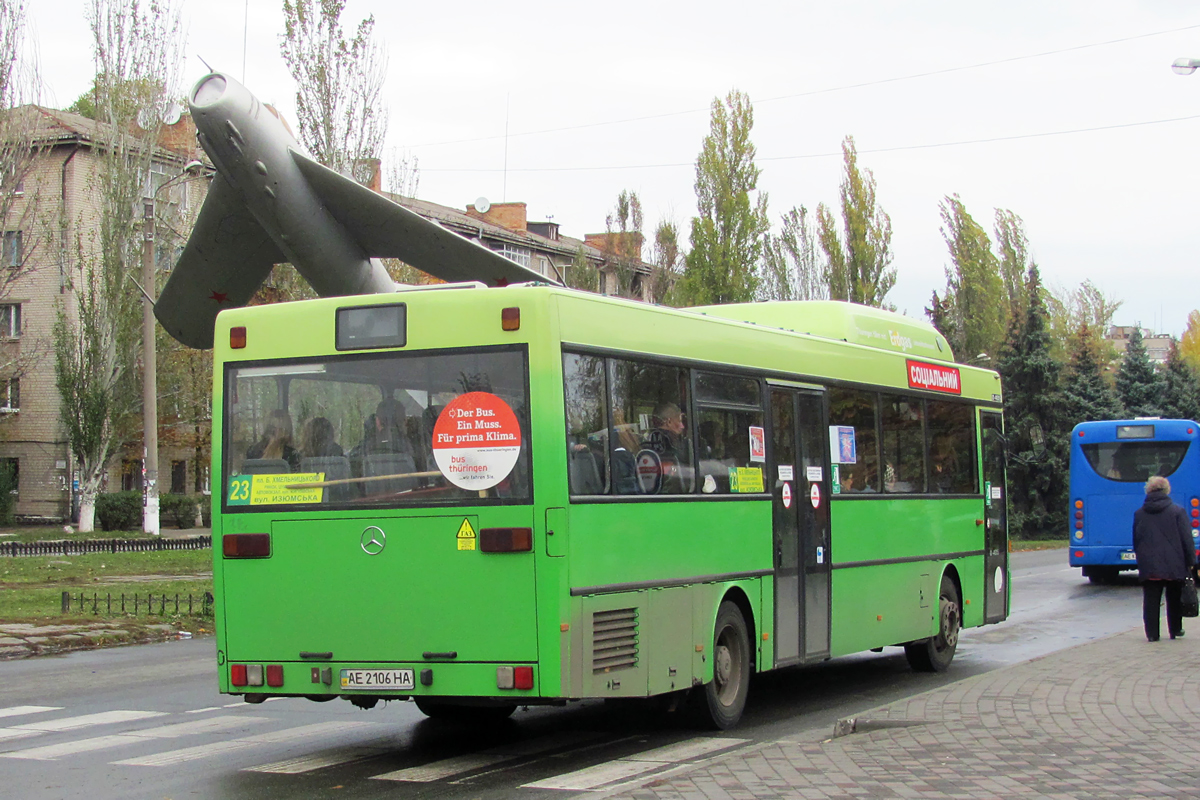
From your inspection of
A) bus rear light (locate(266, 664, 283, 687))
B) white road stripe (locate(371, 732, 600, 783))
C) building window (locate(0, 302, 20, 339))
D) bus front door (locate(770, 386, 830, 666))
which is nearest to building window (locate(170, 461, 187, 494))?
building window (locate(0, 302, 20, 339))

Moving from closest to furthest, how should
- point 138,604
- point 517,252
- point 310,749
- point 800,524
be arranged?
point 310,749
point 800,524
point 138,604
point 517,252

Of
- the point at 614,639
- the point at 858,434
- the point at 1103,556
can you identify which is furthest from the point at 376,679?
the point at 1103,556

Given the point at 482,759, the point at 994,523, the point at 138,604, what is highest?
the point at 994,523

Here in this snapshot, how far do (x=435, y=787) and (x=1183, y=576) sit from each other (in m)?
10.1

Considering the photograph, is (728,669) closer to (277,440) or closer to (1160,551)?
(277,440)

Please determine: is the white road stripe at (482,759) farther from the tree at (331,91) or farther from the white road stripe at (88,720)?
the tree at (331,91)

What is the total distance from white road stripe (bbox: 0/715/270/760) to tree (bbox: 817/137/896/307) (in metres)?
47.2

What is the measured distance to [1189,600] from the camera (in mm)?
15516

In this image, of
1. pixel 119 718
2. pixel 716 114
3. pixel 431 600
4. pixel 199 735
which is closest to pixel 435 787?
pixel 431 600

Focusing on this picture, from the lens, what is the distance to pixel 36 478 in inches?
2112

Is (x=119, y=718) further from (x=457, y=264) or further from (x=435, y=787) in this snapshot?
(x=457, y=264)

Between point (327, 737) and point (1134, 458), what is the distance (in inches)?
842

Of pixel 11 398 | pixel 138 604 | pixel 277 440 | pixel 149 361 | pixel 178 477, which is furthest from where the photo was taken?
pixel 178 477

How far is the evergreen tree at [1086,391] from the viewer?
54156 millimetres
